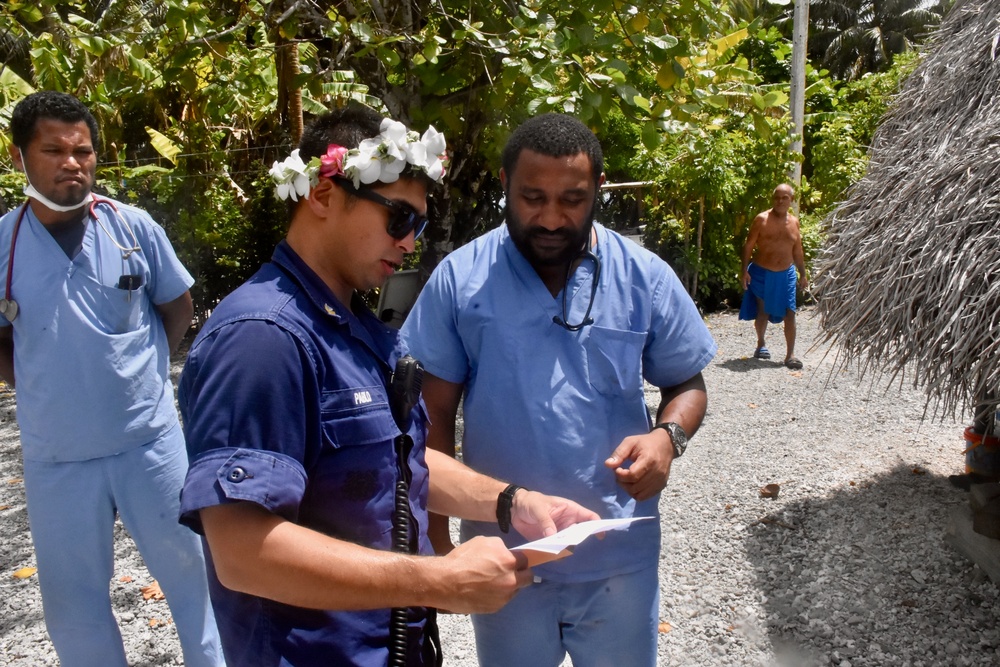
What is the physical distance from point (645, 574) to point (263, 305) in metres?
1.41

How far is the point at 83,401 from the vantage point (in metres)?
2.97

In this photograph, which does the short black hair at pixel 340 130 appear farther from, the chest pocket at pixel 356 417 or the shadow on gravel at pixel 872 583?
the shadow on gravel at pixel 872 583

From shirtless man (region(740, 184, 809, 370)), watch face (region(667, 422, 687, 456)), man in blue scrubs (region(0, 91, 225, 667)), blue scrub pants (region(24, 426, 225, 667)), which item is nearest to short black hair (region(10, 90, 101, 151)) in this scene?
man in blue scrubs (region(0, 91, 225, 667))

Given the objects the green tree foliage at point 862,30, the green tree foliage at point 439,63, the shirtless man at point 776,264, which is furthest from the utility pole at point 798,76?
the green tree foliage at point 862,30

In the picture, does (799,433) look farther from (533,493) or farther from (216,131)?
(216,131)

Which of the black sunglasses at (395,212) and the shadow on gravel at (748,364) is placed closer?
the black sunglasses at (395,212)

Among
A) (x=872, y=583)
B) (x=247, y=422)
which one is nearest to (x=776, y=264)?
(x=872, y=583)

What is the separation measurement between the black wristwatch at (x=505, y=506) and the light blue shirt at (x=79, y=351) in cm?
165

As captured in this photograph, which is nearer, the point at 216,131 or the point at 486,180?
the point at 486,180

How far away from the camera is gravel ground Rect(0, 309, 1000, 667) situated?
3963mm

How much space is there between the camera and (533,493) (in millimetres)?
2094

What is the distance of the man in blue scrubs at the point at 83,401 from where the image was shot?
2.94m

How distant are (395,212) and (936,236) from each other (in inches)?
135

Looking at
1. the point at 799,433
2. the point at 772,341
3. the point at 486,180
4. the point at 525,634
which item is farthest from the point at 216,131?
the point at 525,634
